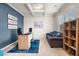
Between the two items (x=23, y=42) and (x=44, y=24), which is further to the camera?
(x=44, y=24)

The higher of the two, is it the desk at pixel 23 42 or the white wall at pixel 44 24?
the white wall at pixel 44 24

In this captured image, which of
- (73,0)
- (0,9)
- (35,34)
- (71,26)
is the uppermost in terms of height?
(0,9)

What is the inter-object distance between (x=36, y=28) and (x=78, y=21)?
3.46 metres

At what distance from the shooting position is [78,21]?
9.22 feet

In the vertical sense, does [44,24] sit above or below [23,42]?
above

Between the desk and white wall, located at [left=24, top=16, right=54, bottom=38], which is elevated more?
white wall, located at [left=24, top=16, right=54, bottom=38]

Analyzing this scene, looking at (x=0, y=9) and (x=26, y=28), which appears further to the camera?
(x=26, y=28)

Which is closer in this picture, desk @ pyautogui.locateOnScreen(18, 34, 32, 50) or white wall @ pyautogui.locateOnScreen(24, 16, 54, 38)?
desk @ pyautogui.locateOnScreen(18, 34, 32, 50)

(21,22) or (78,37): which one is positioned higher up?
(21,22)

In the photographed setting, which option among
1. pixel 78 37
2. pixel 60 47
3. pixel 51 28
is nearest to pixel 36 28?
pixel 51 28

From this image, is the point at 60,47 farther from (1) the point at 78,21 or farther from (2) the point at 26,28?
(2) the point at 26,28

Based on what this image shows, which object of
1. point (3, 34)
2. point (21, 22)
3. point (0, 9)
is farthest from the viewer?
point (21, 22)

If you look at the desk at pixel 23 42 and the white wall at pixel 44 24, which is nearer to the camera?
the desk at pixel 23 42

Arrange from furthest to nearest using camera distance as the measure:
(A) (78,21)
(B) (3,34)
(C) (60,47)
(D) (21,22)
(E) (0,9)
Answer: (D) (21,22)
(C) (60,47)
(B) (3,34)
(E) (0,9)
(A) (78,21)
